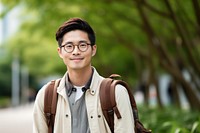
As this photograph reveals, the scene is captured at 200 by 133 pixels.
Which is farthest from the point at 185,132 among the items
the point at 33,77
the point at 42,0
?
the point at 33,77

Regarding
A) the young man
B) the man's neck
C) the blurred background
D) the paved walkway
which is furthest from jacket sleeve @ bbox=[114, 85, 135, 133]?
the paved walkway

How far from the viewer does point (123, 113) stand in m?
3.44

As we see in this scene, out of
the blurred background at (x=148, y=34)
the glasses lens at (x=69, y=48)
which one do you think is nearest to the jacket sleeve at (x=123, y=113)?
the glasses lens at (x=69, y=48)

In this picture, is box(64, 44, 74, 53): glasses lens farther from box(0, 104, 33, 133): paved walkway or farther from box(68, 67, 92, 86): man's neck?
box(0, 104, 33, 133): paved walkway

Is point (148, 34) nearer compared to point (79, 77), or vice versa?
point (79, 77)

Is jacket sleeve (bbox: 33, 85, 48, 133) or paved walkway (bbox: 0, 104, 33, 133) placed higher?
jacket sleeve (bbox: 33, 85, 48, 133)

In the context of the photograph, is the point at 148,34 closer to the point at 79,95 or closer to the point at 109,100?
the point at 79,95

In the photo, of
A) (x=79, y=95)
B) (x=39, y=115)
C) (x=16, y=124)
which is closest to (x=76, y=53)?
(x=79, y=95)

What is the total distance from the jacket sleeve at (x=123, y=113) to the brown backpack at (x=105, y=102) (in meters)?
0.03

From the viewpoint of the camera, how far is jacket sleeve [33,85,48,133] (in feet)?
11.8

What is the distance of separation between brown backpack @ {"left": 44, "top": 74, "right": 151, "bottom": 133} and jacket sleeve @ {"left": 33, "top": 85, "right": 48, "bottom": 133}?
0.03 m

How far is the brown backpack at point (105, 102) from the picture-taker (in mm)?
3428

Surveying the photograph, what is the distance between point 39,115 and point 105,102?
481 millimetres

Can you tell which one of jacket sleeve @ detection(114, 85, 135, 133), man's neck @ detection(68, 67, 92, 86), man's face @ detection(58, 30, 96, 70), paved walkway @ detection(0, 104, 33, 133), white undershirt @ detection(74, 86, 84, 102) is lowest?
paved walkway @ detection(0, 104, 33, 133)
